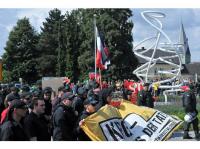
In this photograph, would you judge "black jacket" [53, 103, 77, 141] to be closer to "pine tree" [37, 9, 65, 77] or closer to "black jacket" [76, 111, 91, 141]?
"black jacket" [76, 111, 91, 141]

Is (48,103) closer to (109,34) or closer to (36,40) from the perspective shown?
(109,34)

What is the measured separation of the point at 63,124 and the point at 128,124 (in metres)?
2.19

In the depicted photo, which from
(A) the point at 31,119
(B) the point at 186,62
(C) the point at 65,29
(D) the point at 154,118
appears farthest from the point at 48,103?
(B) the point at 186,62

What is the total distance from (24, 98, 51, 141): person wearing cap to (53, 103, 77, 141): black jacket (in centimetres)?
24

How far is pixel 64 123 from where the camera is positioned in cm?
835

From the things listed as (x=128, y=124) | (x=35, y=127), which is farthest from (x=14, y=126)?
(x=128, y=124)

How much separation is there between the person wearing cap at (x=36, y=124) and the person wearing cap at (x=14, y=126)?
833 mm

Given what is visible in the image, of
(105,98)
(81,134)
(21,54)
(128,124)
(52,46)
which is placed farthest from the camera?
(52,46)

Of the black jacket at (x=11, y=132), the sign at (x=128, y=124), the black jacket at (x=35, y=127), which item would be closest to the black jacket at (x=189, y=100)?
the sign at (x=128, y=124)

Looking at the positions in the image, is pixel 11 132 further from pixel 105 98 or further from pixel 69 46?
pixel 69 46

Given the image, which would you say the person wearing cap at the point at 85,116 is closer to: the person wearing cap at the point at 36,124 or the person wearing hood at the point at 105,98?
the person wearing cap at the point at 36,124

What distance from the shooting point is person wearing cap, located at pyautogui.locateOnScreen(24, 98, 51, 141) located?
25.3 feet

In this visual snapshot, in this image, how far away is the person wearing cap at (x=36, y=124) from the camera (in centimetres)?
771
